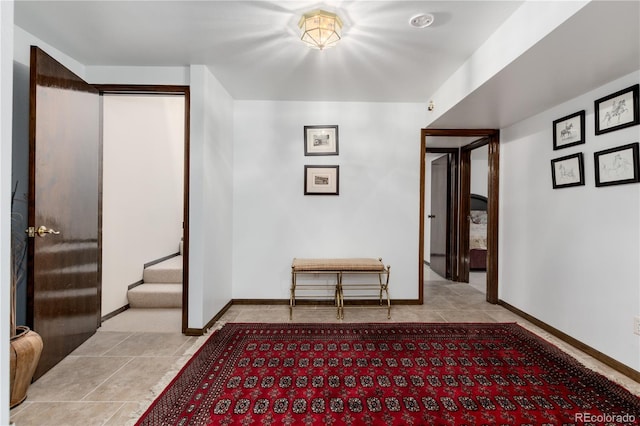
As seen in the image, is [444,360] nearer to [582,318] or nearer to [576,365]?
[576,365]

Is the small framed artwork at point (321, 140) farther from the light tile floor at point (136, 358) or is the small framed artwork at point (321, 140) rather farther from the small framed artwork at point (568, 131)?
the small framed artwork at point (568, 131)

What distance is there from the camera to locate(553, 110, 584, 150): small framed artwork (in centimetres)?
257

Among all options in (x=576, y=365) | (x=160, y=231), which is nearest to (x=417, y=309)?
(x=576, y=365)

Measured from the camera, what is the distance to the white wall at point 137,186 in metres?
3.32

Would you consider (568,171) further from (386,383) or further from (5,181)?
(5,181)

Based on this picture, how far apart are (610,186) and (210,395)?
332 cm

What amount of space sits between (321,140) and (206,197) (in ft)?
5.16

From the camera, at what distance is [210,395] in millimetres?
1897

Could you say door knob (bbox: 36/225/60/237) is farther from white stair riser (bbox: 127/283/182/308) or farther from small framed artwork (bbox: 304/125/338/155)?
small framed artwork (bbox: 304/125/338/155)

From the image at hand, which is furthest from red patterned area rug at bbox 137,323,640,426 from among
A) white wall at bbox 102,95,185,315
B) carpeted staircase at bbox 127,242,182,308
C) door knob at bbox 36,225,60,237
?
white wall at bbox 102,95,185,315

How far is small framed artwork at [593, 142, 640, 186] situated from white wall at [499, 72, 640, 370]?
6cm

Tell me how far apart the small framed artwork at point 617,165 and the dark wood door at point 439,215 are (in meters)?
2.74

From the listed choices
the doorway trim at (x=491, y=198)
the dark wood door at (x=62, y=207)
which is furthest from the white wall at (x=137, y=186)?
the doorway trim at (x=491, y=198)

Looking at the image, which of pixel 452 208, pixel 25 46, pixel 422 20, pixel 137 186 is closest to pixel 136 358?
pixel 137 186
